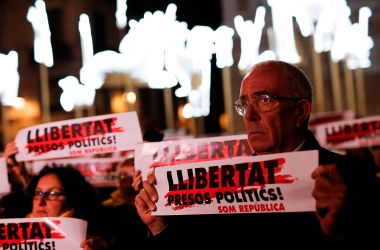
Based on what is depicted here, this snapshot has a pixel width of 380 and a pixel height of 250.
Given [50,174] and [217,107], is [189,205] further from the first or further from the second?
[217,107]

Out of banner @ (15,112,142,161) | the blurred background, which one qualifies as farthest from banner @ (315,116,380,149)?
the blurred background

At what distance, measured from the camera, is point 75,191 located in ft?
11.8

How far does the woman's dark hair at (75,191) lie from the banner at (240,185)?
3.94 ft

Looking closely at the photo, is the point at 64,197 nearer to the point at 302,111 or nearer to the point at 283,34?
the point at 302,111

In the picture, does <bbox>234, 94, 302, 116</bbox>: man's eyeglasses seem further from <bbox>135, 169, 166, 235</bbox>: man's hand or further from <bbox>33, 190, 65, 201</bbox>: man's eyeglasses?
<bbox>33, 190, 65, 201</bbox>: man's eyeglasses

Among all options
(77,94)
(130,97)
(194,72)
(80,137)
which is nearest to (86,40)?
(77,94)

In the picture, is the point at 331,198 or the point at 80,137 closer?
the point at 331,198

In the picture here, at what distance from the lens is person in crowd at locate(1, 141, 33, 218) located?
4016 mm

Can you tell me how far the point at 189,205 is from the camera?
2.45 m

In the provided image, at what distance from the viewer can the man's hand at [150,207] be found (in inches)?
97.1

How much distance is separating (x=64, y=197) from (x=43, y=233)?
0.46m

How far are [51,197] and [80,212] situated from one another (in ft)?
0.71

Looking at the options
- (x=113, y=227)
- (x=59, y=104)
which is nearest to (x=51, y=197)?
(x=113, y=227)

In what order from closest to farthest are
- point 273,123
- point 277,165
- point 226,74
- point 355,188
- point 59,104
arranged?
point 355,188 → point 277,165 → point 273,123 → point 226,74 → point 59,104
